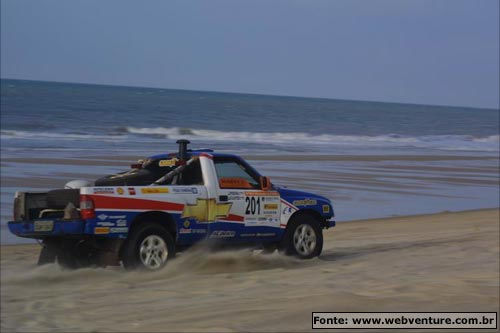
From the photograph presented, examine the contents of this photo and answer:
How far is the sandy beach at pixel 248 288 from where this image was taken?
7.59 m

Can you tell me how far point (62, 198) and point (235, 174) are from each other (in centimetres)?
275

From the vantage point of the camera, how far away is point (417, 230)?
1583 cm

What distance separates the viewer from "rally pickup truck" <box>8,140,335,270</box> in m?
9.79

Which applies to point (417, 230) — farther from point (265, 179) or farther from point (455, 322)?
point (455, 322)

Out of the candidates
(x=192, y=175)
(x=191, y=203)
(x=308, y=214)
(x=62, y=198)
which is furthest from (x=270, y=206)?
(x=62, y=198)

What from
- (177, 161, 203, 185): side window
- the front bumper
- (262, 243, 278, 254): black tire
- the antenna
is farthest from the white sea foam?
the front bumper

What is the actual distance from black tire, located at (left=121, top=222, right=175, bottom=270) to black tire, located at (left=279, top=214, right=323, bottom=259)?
200 cm

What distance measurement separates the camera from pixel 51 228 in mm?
9672

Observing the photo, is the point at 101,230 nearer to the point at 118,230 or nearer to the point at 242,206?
the point at 118,230

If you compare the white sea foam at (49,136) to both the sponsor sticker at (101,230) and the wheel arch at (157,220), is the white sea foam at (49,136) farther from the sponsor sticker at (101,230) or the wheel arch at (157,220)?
the sponsor sticker at (101,230)

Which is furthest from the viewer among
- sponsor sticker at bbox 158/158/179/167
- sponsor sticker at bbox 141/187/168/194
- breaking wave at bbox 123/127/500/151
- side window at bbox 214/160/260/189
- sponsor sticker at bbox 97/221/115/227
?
breaking wave at bbox 123/127/500/151

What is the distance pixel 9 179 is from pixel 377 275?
12.9 m

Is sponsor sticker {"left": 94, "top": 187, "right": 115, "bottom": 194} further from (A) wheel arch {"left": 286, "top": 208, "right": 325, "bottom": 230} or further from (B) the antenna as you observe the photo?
(A) wheel arch {"left": 286, "top": 208, "right": 325, "bottom": 230}

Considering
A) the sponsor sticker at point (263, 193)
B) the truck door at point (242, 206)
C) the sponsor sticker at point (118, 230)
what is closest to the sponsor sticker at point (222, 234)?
the truck door at point (242, 206)
